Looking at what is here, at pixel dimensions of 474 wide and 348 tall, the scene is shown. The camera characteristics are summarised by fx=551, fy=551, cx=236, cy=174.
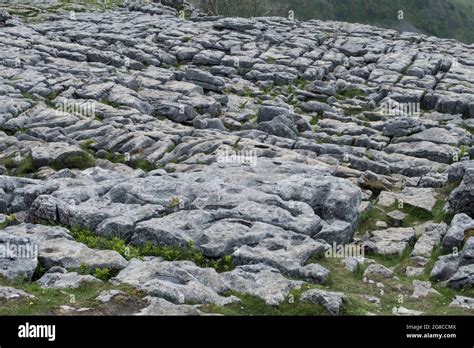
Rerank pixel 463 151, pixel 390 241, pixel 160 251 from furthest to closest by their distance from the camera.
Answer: pixel 463 151 → pixel 390 241 → pixel 160 251

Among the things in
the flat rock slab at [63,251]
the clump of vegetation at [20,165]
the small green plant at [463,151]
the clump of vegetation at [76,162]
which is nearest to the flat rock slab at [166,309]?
the flat rock slab at [63,251]

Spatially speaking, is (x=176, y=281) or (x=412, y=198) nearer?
(x=176, y=281)

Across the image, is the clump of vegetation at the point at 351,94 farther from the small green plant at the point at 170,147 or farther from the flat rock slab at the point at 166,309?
the flat rock slab at the point at 166,309

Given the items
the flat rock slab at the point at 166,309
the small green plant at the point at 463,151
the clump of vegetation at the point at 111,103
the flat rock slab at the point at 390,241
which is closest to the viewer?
the flat rock slab at the point at 166,309

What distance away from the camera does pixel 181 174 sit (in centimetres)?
3155

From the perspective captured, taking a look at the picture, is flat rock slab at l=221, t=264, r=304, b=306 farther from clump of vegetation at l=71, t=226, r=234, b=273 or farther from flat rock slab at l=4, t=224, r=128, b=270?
flat rock slab at l=4, t=224, r=128, b=270

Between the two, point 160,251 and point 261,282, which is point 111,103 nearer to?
point 160,251

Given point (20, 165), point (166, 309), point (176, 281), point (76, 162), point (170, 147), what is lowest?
point (20, 165)

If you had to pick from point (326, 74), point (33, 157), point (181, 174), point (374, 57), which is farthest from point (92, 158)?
point (374, 57)

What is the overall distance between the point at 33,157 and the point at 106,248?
14.3 meters

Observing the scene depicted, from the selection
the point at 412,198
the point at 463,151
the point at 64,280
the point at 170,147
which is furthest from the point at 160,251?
the point at 463,151

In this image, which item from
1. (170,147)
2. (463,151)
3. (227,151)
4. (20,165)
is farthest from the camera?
(463,151)

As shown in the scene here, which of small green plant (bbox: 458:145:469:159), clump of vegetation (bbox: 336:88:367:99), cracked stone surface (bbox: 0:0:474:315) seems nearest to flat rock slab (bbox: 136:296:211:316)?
cracked stone surface (bbox: 0:0:474:315)
